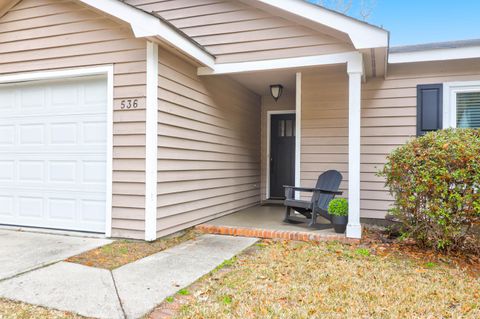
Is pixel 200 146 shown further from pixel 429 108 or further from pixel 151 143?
pixel 429 108

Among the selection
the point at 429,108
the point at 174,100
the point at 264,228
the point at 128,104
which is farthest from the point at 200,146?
the point at 429,108

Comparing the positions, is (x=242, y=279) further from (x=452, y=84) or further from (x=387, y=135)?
(x=452, y=84)

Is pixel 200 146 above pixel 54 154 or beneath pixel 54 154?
above

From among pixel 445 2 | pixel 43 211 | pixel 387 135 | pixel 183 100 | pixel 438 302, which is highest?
pixel 445 2

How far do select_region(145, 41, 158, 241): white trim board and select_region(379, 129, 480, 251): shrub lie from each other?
2.87 meters

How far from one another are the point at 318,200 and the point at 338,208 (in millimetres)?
402

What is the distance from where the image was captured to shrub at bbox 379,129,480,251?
387 cm

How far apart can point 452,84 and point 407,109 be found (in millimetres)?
707

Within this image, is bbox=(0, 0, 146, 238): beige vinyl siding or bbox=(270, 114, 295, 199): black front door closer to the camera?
bbox=(0, 0, 146, 238): beige vinyl siding

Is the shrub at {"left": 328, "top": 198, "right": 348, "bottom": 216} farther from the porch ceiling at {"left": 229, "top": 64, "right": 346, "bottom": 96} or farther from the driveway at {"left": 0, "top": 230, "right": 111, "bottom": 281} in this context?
the driveway at {"left": 0, "top": 230, "right": 111, "bottom": 281}

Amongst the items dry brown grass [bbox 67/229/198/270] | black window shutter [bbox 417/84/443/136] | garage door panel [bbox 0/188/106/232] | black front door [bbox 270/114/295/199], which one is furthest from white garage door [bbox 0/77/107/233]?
black window shutter [bbox 417/84/443/136]

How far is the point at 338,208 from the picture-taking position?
191 inches

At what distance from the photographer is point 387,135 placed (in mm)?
5785

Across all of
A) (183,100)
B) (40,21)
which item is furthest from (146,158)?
(40,21)
